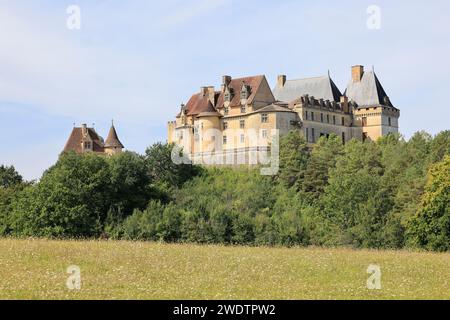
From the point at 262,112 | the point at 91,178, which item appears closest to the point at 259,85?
the point at 262,112

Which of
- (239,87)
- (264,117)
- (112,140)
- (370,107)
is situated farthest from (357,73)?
(112,140)

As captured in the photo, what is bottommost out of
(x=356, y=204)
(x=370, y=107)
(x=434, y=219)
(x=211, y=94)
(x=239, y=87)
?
(x=434, y=219)

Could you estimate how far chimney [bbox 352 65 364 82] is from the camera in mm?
99438

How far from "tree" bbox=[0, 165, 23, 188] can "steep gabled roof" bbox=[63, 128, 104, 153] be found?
750 cm

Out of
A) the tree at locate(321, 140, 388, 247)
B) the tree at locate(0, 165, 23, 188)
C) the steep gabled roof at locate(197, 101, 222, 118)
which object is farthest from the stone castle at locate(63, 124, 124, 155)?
the tree at locate(321, 140, 388, 247)

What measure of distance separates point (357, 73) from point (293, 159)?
28.6 m

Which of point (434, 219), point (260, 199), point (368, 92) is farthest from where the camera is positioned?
point (368, 92)

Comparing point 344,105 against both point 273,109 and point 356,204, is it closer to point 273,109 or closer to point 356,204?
point 273,109

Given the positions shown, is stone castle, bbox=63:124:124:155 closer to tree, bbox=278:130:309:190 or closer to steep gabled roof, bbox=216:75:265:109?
steep gabled roof, bbox=216:75:265:109

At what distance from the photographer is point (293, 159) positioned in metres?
75.8

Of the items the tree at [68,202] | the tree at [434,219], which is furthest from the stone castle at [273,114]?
the tree at [434,219]

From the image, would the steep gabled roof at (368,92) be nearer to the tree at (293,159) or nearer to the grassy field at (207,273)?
the tree at (293,159)

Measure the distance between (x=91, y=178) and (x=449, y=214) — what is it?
32.7 meters

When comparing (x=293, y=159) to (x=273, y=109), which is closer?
(x=293, y=159)
